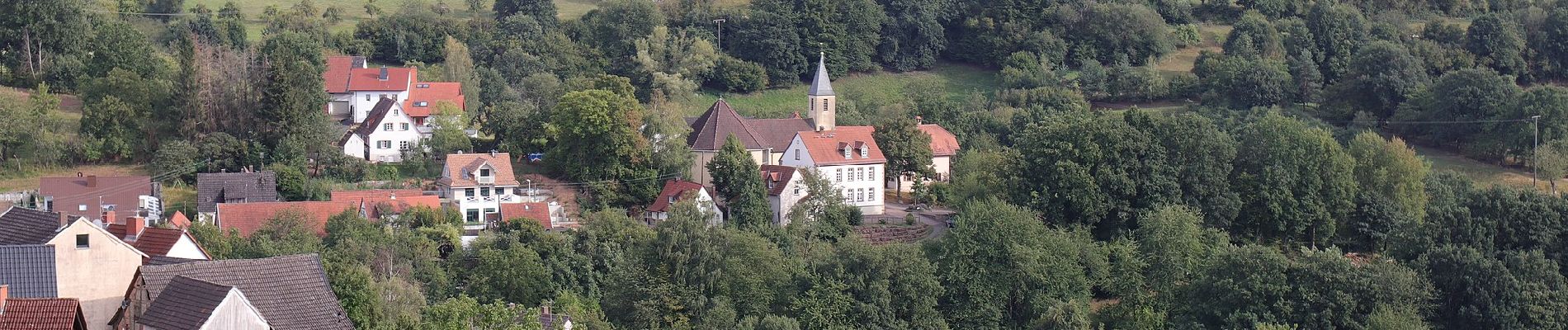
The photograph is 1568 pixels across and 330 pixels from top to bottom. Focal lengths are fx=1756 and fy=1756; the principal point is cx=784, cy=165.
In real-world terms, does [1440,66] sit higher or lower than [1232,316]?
higher

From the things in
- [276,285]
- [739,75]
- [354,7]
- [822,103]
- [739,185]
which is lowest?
[276,285]

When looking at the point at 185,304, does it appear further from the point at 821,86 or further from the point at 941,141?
the point at 941,141

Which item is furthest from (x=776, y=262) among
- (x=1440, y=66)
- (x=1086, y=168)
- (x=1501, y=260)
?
(x=1440, y=66)

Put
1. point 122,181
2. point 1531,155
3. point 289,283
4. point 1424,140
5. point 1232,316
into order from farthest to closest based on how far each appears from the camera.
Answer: point 1424,140 → point 1531,155 → point 122,181 → point 1232,316 → point 289,283

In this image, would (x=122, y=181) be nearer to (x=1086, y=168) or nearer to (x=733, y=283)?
(x=733, y=283)

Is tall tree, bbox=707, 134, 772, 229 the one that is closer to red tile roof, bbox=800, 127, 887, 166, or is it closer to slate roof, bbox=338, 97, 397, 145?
red tile roof, bbox=800, 127, 887, 166

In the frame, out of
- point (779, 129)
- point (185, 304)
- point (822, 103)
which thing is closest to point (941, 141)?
point (822, 103)

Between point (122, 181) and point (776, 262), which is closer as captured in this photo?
point (776, 262)

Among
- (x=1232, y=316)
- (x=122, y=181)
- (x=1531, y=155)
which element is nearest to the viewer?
(x=1232, y=316)
